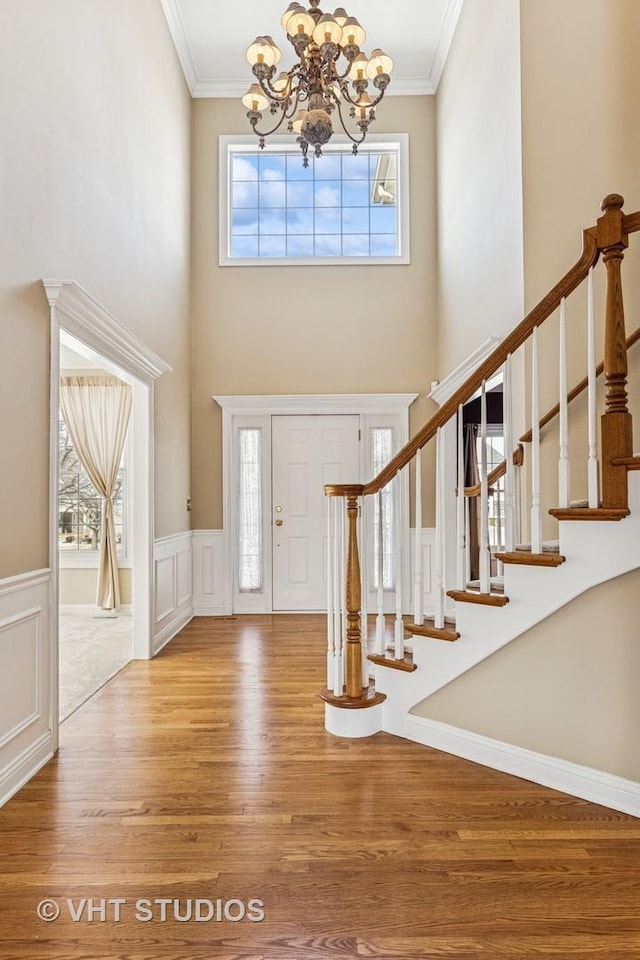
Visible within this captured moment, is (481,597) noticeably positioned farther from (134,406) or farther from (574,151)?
(134,406)

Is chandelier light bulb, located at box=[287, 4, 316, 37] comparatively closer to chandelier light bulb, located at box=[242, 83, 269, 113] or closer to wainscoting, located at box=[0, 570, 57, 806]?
chandelier light bulb, located at box=[242, 83, 269, 113]

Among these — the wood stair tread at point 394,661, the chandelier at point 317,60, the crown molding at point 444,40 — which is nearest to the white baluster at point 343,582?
the wood stair tread at point 394,661

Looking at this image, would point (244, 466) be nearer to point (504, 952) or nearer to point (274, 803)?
point (274, 803)

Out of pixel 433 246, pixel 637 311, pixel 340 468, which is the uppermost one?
pixel 433 246

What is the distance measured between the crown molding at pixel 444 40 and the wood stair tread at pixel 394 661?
5.62 metres

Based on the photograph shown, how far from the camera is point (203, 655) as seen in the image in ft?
15.4

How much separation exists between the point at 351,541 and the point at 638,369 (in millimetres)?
1621

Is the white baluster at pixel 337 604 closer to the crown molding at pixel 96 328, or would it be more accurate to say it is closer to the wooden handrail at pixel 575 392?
the wooden handrail at pixel 575 392

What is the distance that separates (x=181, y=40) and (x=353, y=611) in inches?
228

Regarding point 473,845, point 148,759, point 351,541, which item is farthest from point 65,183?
point 473,845

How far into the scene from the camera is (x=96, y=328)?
3.47m

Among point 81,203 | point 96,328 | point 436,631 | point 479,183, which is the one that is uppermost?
point 479,183

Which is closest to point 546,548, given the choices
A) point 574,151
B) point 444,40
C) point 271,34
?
point 574,151

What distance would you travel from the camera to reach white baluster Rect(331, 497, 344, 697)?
3.13m
